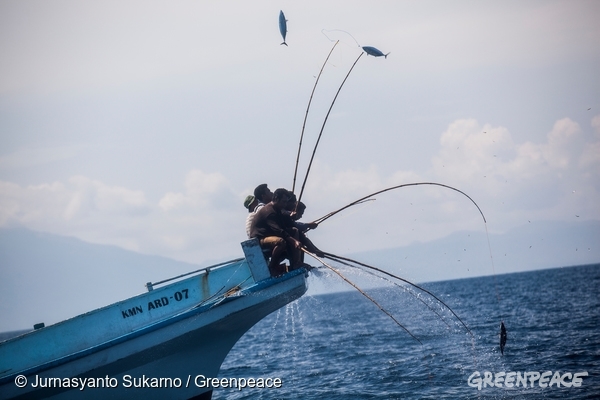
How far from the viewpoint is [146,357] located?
11133mm

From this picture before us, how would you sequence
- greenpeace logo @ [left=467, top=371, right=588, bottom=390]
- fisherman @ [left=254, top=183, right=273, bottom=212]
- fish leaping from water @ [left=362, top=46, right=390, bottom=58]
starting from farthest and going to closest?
greenpeace logo @ [left=467, top=371, right=588, bottom=390], fisherman @ [left=254, top=183, right=273, bottom=212], fish leaping from water @ [left=362, top=46, right=390, bottom=58]

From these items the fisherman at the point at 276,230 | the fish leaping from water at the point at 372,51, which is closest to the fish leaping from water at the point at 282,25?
the fish leaping from water at the point at 372,51

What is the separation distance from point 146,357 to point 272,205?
3.07 m

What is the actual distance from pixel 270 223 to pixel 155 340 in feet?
8.23

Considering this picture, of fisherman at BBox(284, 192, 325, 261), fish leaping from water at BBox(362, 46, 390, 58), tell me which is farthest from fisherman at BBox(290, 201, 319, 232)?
fish leaping from water at BBox(362, 46, 390, 58)

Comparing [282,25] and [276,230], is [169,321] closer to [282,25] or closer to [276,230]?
[276,230]

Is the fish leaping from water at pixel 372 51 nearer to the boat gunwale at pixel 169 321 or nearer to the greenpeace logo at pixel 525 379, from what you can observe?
the boat gunwale at pixel 169 321

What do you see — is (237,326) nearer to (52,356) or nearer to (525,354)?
(52,356)

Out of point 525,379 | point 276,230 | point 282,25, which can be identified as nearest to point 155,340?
point 276,230

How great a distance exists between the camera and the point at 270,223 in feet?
36.0

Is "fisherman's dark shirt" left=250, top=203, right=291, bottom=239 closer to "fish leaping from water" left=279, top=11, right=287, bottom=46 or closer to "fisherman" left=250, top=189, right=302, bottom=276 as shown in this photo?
"fisherman" left=250, top=189, right=302, bottom=276

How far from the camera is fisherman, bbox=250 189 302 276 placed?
10.9 meters

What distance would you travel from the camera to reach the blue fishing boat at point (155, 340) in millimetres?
10781

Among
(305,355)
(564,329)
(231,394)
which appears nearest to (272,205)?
(231,394)
